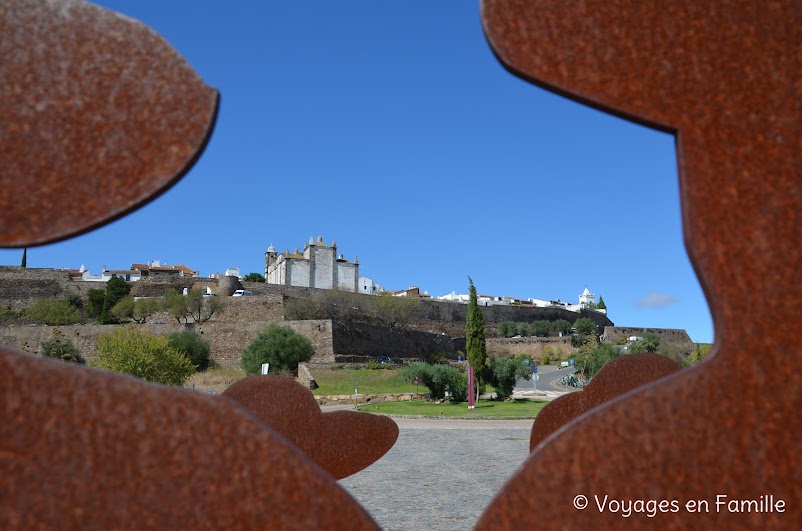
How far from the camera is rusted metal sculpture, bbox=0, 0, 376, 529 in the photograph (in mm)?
1479

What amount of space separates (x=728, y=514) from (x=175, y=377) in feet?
89.3

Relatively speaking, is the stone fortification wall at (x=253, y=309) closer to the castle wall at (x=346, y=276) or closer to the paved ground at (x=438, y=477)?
the castle wall at (x=346, y=276)

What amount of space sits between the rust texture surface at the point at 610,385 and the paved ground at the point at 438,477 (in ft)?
9.13

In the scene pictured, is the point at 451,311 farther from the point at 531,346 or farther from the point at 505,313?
the point at 531,346

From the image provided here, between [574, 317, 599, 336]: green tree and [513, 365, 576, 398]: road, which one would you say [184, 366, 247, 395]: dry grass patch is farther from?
[574, 317, 599, 336]: green tree

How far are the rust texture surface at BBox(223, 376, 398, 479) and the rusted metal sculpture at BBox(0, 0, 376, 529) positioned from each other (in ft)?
7.32

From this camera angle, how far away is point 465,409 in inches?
954

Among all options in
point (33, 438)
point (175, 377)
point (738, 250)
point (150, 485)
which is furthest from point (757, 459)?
point (175, 377)

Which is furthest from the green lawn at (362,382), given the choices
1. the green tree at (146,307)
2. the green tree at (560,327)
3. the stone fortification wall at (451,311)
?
the green tree at (560,327)

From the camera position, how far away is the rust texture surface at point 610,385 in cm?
414

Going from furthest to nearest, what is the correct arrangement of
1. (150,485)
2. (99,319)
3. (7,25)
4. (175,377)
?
(99,319) → (175,377) → (7,25) → (150,485)

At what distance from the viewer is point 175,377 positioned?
88.8 ft

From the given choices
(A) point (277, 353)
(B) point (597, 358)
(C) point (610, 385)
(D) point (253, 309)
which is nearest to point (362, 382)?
(A) point (277, 353)

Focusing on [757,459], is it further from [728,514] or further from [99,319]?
[99,319]
